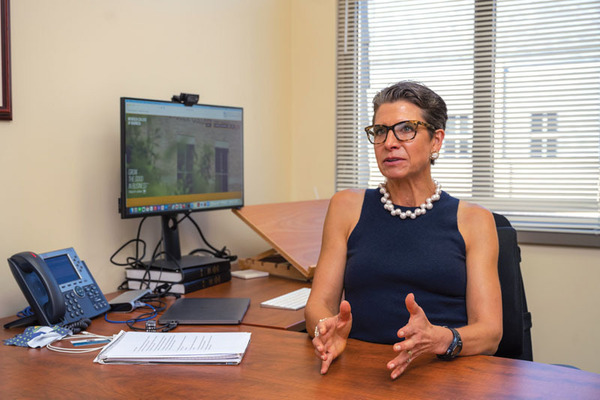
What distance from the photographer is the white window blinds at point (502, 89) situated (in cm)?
281

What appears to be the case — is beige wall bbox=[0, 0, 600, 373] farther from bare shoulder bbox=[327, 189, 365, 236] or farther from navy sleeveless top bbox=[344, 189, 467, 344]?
navy sleeveless top bbox=[344, 189, 467, 344]

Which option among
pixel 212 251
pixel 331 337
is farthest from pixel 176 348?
pixel 212 251

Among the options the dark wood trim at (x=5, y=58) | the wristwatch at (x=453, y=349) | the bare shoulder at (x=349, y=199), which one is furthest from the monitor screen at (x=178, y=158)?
the wristwatch at (x=453, y=349)

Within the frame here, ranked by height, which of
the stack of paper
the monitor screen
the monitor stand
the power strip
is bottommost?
the stack of paper

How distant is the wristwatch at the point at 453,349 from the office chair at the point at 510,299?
1.55ft

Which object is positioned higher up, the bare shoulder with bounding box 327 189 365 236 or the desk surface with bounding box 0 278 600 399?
the bare shoulder with bounding box 327 189 365 236

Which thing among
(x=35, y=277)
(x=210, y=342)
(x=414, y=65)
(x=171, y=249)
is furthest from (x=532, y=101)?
(x=35, y=277)

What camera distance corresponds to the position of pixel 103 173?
7.00 feet

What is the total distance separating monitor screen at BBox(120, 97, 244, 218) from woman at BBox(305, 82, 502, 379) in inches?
26.9

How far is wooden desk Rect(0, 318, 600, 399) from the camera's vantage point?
117cm

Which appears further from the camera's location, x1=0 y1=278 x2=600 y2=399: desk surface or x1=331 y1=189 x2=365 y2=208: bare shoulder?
x1=331 y1=189 x2=365 y2=208: bare shoulder

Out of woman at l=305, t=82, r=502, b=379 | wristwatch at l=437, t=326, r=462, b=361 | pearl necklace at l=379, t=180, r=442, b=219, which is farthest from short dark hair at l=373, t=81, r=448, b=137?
wristwatch at l=437, t=326, r=462, b=361

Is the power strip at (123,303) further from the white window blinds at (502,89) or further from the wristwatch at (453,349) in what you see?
the white window blinds at (502,89)

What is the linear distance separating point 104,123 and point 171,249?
534mm
